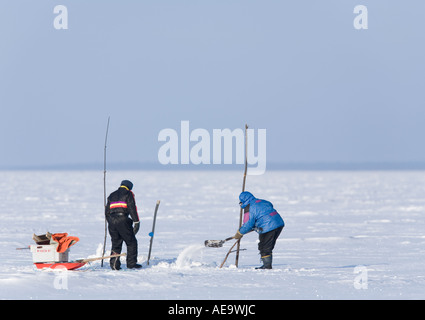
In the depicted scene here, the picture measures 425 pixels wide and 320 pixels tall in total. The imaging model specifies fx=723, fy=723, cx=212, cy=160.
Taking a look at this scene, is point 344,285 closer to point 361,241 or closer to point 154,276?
point 154,276

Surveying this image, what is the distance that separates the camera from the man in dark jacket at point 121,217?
30.8 feet

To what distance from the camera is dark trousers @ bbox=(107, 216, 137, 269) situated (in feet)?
31.0

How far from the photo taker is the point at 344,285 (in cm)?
852

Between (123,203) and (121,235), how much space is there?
0.44m

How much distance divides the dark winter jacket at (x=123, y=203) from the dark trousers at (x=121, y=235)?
9 cm

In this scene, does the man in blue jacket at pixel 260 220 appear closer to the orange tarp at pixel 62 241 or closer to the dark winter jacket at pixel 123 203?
the dark winter jacket at pixel 123 203

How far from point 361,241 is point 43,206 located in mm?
14293

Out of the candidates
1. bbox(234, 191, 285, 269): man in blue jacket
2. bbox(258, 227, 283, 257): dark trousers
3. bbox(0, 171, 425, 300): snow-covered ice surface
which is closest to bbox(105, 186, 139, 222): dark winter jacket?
bbox(0, 171, 425, 300): snow-covered ice surface

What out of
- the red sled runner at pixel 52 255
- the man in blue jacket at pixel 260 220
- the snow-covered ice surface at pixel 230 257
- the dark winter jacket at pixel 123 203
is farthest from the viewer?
the man in blue jacket at pixel 260 220

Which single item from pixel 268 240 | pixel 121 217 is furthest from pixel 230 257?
pixel 121 217

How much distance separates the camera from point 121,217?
31.0 ft

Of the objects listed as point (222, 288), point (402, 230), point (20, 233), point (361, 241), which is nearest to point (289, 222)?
point (402, 230)

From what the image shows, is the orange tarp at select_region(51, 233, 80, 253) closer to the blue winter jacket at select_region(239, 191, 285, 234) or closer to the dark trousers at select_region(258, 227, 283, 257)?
the blue winter jacket at select_region(239, 191, 285, 234)

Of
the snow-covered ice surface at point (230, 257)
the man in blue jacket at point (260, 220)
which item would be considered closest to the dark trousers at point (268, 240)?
the man in blue jacket at point (260, 220)
